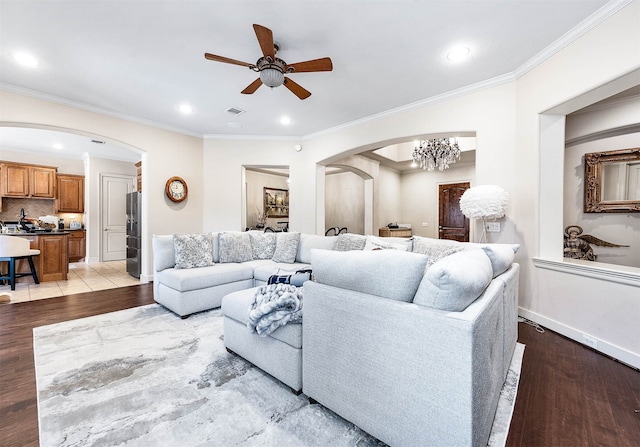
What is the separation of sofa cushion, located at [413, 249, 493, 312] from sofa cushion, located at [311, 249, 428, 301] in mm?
65

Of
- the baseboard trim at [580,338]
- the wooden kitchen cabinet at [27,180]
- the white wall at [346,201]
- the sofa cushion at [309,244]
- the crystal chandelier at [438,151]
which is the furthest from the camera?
the white wall at [346,201]

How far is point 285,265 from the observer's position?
402cm

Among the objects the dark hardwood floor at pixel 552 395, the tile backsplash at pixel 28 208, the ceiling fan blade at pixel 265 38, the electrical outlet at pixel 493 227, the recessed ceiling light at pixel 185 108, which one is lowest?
the dark hardwood floor at pixel 552 395

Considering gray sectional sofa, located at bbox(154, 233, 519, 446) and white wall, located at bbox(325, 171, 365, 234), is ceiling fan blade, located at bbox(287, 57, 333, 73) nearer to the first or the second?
gray sectional sofa, located at bbox(154, 233, 519, 446)

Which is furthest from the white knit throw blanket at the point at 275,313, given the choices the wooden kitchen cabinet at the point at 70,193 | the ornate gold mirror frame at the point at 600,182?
the wooden kitchen cabinet at the point at 70,193

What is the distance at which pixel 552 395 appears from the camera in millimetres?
1837

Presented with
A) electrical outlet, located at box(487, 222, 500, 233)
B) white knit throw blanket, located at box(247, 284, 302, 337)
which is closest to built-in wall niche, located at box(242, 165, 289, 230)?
electrical outlet, located at box(487, 222, 500, 233)

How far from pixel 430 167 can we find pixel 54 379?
6243 mm

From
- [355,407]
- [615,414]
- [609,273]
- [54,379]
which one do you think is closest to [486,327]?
[355,407]

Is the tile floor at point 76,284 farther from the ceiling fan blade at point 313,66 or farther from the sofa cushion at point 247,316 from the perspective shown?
the ceiling fan blade at point 313,66

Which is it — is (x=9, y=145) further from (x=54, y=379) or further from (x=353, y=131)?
(x=353, y=131)

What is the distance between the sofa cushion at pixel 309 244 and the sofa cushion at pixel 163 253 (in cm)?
179

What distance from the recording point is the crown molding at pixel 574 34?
2174 mm

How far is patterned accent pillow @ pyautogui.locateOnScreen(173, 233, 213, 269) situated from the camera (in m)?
3.55
